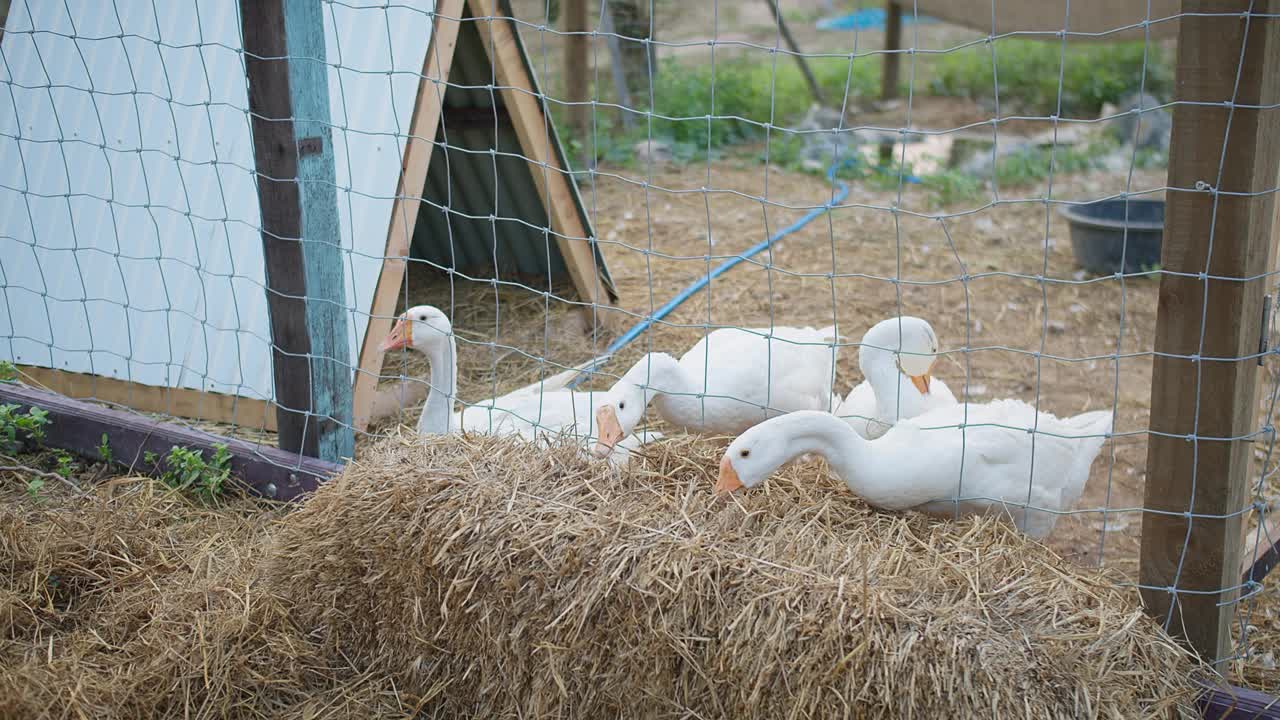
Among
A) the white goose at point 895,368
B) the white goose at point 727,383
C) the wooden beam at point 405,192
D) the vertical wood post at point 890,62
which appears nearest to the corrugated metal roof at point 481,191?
the wooden beam at point 405,192

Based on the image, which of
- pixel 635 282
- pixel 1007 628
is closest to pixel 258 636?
pixel 1007 628

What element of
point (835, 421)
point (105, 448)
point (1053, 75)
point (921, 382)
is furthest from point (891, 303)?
point (1053, 75)

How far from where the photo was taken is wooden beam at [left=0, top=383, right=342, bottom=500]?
353 centimetres

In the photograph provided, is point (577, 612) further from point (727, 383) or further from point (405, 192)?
point (405, 192)

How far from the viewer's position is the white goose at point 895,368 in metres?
3.68

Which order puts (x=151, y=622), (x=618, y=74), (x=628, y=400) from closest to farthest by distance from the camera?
1. (x=151, y=622)
2. (x=628, y=400)
3. (x=618, y=74)

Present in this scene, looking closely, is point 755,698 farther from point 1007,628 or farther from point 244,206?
point 244,206

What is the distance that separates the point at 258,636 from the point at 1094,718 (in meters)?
2.05

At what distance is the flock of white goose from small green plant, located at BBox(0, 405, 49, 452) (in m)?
1.34

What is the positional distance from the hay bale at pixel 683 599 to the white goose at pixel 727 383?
1.44ft

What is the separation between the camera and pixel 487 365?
5.27 metres

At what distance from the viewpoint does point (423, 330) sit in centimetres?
391

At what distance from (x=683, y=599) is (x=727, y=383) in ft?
4.98

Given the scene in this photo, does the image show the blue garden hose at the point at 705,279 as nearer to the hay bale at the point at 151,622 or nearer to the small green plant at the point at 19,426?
the hay bale at the point at 151,622
